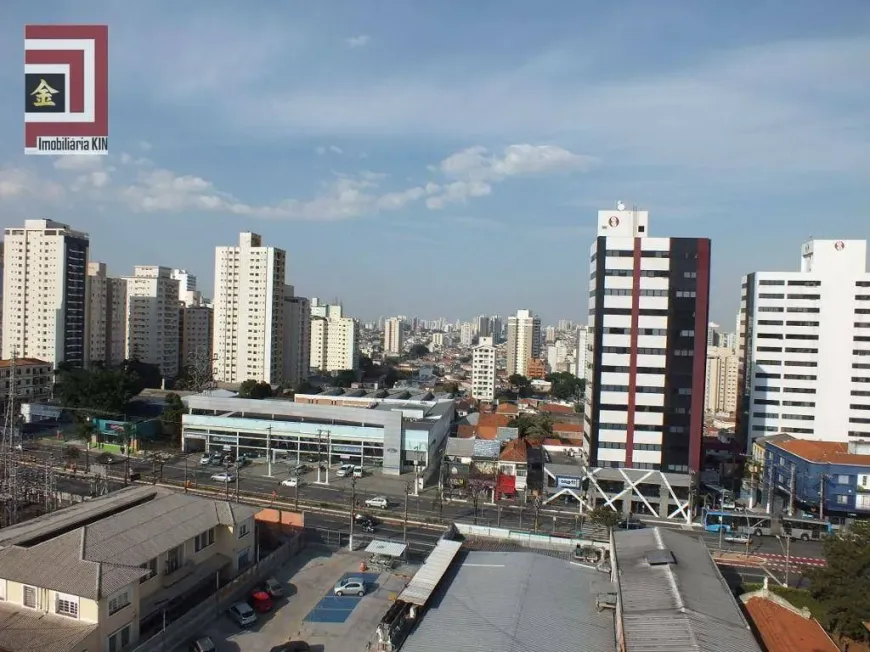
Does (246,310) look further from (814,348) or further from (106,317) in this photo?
(814,348)

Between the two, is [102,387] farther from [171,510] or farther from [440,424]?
[171,510]

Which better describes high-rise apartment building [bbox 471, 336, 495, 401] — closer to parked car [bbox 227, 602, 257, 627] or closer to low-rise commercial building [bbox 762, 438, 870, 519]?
low-rise commercial building [bbox 762, 438, 870, 519]

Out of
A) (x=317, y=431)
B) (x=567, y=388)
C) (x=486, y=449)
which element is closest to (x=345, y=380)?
(x=567, y=388)

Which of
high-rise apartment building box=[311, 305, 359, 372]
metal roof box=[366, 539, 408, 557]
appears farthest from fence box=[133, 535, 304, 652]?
high-rise apartment building box=[311, 305, 359, 372]

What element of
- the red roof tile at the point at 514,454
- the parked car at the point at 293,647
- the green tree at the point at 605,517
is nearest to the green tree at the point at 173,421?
the red roof tile at the point at 514,454

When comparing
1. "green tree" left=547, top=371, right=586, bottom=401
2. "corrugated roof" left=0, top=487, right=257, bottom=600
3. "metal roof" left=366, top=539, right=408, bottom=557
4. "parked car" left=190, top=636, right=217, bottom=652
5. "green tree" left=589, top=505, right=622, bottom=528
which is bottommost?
"green tree" left=547, top=371, right=586, bottom=401

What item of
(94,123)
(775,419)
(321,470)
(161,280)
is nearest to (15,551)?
(94,123)
